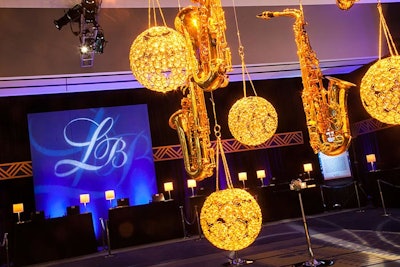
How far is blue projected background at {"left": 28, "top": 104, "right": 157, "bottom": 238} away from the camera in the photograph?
33.0 ft

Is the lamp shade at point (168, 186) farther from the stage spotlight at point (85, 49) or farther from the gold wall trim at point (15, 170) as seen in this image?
the stage spotlight at point (85, 49)

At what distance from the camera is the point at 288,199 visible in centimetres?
1073

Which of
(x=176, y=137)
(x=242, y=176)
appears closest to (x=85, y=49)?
(x=176, y=137)

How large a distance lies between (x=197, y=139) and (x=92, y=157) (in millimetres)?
8873

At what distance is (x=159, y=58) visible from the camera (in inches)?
82.7

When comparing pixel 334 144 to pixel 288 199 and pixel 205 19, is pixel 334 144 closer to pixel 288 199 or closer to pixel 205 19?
pixel 205 19

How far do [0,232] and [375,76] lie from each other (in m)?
9.68

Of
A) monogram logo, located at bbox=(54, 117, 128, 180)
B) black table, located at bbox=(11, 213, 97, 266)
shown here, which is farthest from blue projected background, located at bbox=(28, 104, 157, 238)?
black table, located at bbox=(11, 213, 97, 266)

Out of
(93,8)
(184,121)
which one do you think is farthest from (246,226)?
(93,8)

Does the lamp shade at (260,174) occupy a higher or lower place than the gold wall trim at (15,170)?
lower

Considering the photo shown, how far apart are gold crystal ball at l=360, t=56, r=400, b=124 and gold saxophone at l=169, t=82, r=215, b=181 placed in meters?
0.92

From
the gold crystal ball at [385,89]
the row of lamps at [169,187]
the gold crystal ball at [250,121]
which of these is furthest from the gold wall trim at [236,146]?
the gold crystal ball at [385,89]

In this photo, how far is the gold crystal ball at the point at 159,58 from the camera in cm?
209

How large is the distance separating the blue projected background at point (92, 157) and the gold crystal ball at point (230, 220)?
8761 millimetres
